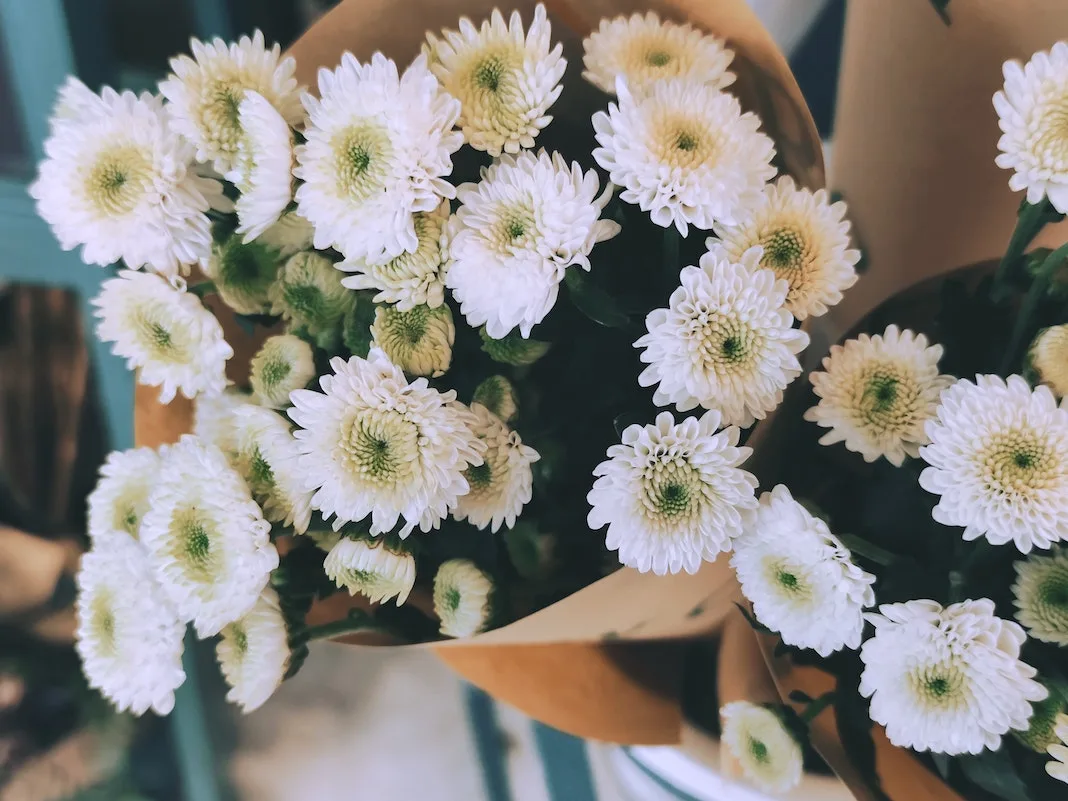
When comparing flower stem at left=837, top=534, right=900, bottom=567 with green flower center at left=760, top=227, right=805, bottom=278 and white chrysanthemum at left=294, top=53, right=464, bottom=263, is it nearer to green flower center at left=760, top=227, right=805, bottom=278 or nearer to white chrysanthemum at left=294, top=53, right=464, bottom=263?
green flower center at left=760, top=227, right=805, bottom=278

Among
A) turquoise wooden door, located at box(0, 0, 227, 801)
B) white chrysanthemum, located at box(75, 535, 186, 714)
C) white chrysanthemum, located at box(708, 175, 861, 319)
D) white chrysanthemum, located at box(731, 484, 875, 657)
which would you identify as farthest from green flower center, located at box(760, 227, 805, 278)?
turquoise wooden door, located at box(0, 0, 227, 801)

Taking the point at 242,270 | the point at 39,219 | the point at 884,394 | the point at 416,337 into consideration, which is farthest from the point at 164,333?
the point at 39,219

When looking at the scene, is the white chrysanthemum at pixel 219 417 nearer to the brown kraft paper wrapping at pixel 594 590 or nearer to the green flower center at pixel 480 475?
the brown kraft paper wrapping at pixel 594 590

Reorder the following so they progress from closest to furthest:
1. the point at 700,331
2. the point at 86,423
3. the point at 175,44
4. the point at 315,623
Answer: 1. the point at 700,331
2. the point at 315,623
3. the point at 175,44
4. the point at 86,423

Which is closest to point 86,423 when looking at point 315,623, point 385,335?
point 315,623

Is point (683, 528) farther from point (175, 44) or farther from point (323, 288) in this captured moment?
point (175, 44)

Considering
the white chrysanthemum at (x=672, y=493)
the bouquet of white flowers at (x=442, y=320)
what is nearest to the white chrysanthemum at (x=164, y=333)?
the bouquet of white flowers at (x=442, y=320)
